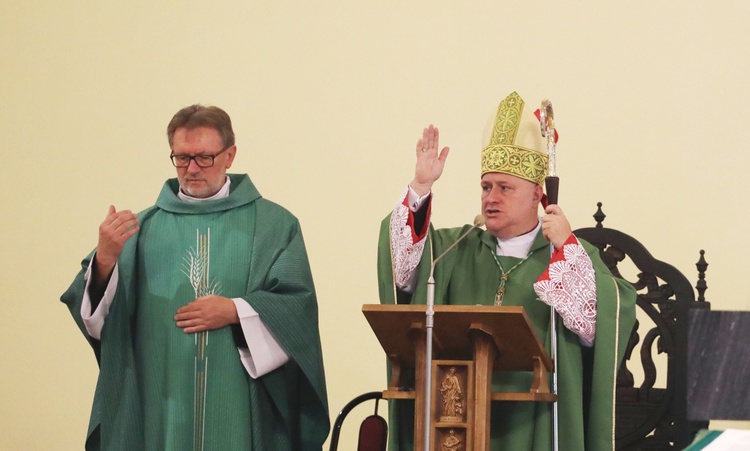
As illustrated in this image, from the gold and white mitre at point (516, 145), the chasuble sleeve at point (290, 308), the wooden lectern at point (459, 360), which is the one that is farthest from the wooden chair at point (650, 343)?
Answer: the chasuble sleeve at point (290, 308)

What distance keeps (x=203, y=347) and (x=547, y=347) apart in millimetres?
1461

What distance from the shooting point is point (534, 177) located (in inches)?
221

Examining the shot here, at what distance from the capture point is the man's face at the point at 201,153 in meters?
5.60

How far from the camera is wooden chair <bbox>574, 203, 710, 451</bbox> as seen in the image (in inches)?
239

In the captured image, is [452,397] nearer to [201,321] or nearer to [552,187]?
[552,187]

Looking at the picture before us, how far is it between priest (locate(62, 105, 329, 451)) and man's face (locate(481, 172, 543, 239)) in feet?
2.80

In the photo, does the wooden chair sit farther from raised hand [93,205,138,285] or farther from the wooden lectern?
raised hand [93,205,138,285]

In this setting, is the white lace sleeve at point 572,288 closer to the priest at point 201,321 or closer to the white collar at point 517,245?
the white collar at point 517,245

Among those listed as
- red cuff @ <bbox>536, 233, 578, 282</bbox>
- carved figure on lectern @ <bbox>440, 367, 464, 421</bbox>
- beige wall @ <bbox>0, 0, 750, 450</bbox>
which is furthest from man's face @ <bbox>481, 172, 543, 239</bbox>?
beige wall @ <bbox>0, 0, 750, 450</bbox>

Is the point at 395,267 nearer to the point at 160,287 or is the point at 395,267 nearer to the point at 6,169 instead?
the point at 160,287

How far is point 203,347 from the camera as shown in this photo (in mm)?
5461

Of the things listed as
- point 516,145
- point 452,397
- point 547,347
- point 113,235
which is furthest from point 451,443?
point 113,235

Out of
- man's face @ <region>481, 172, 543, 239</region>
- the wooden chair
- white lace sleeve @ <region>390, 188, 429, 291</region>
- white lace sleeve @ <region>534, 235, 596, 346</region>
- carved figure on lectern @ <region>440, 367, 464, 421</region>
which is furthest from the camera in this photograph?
the wooden chair

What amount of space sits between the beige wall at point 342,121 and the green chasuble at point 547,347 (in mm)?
1881
